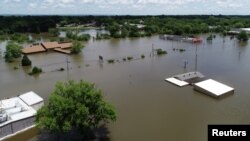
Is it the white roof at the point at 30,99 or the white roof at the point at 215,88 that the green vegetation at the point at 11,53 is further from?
the white roof at the point at 215,88

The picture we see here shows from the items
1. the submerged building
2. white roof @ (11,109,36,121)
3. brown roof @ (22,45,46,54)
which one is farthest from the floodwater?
brown roof @ (22,45,46,54)

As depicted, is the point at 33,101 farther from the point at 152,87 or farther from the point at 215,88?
the point at 215,88

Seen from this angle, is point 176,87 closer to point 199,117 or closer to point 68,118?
point 199,117

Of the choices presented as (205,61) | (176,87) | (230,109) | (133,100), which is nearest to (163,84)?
(176,87)

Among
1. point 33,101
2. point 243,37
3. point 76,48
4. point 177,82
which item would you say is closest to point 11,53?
point 76,48

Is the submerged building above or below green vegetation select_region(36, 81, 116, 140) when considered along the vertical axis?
below

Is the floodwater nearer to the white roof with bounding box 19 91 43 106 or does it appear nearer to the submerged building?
the submerged building
